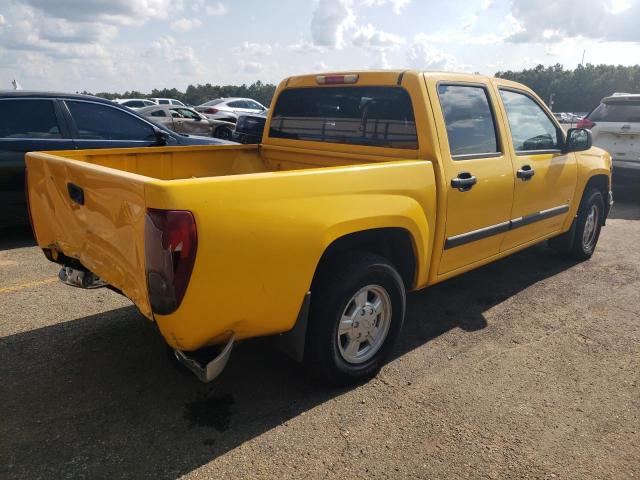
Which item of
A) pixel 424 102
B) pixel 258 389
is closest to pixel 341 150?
pixel 424 102

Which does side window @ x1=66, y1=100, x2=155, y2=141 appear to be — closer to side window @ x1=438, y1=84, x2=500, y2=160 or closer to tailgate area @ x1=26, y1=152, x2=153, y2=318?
tailgate area @ x1=26, y1=152, x2=153, y2=318

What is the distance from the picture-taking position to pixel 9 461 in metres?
2.38

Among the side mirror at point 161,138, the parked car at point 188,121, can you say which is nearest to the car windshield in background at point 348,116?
the side mirror at point 161,138

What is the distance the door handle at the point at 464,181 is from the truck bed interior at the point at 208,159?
1.41 feet

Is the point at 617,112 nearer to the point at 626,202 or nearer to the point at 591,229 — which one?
the point at 626,202

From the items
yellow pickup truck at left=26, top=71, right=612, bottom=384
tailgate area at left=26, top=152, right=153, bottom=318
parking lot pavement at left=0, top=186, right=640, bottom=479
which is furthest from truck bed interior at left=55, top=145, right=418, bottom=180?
parking lot pavement at left=0, top=186, right=640, bottom=479

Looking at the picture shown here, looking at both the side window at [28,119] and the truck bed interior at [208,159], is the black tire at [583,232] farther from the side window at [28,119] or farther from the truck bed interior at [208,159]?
the side window at [28,119]

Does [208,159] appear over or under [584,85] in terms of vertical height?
under

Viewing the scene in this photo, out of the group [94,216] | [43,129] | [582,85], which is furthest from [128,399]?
[582,85]

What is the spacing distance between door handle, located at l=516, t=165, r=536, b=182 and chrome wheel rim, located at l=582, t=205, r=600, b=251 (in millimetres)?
1630

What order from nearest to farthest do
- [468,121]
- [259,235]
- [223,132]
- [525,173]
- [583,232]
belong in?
[259,235] → [468,121] → [525,173] → [583,232] → [223,132]

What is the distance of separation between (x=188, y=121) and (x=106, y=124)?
40.3ft

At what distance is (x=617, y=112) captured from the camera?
8.72 meters

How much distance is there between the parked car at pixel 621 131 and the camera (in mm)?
8422
